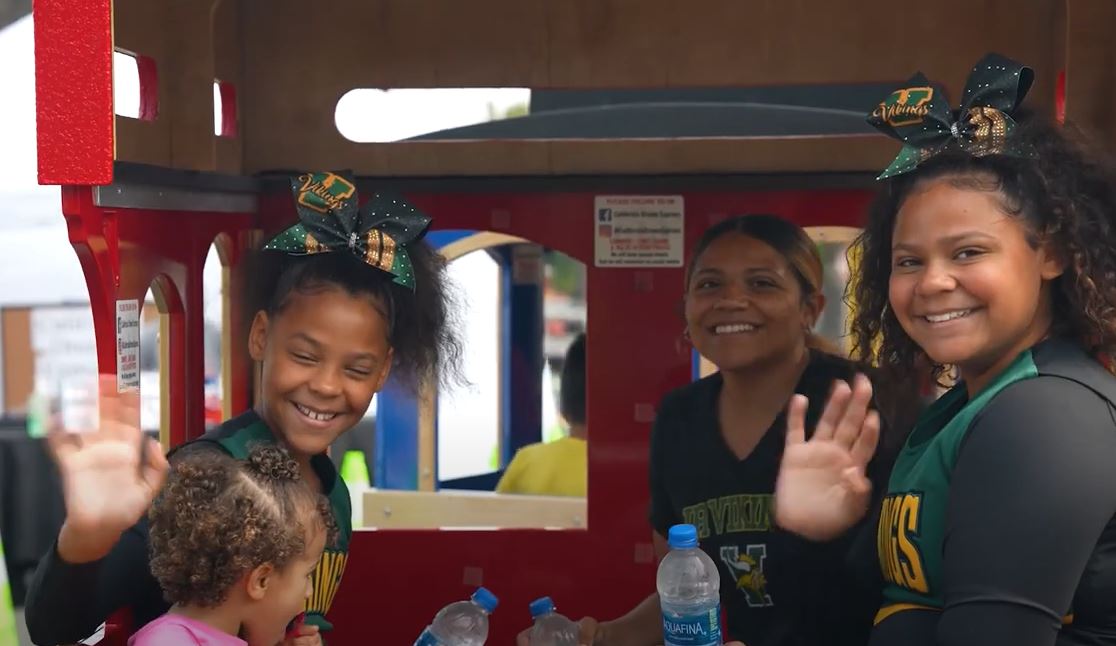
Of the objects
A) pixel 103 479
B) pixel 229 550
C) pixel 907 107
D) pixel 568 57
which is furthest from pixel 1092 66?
pixel 103 479

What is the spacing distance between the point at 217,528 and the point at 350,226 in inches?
30.7

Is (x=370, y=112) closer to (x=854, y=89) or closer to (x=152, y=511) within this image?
(x=854, y=89)

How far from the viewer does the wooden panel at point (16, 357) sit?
27.7 feet

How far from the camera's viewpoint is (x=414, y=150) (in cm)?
333

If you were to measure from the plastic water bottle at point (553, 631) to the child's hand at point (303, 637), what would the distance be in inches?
24.8

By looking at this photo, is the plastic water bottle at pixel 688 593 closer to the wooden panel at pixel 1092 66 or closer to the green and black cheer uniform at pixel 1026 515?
the green and black cheer uniform at pixel 1026 515

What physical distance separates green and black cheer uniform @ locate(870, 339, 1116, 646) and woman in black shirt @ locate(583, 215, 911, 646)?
0.74 meters

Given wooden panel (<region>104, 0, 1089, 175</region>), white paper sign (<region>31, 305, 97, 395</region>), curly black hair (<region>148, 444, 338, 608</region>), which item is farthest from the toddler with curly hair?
white paper sign (<region>31, 305, 97, 395</region>)

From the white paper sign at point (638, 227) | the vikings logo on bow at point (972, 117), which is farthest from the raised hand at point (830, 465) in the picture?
the white paper sign at point (638, 227)

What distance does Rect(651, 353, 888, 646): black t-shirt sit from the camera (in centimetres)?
266

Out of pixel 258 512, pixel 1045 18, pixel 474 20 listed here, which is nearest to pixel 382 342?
pixel 258 512

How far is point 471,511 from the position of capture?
3.45 meters

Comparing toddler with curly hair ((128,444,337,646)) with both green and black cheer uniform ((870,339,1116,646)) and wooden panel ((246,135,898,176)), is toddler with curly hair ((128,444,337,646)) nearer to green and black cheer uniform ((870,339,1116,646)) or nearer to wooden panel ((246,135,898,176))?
green and black cheer uniform ((870,339,1116,646))

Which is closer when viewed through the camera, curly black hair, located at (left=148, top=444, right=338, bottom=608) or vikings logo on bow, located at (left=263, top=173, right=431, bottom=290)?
curly black hair, located at (left=148, top=444, right=338, bottom=608)
